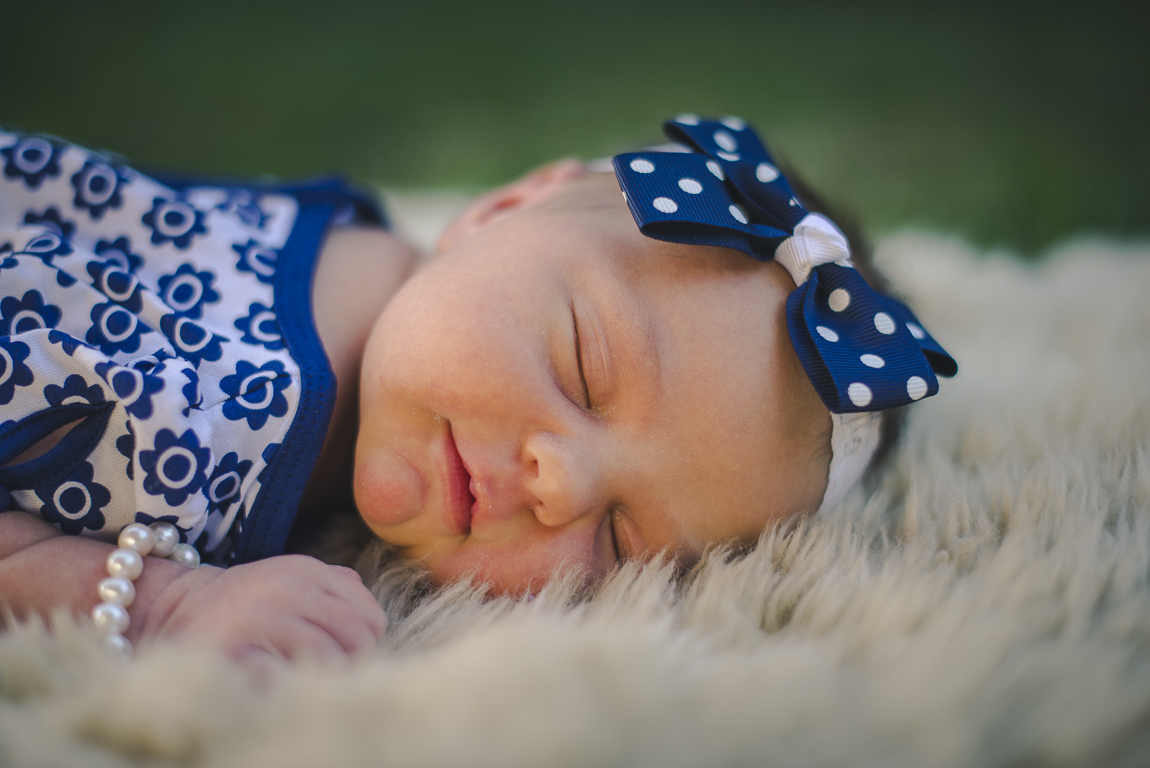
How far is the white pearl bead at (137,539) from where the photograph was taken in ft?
2.18

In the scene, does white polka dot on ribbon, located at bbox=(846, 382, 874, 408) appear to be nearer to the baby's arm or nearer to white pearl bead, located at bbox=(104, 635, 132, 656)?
the baby's arm

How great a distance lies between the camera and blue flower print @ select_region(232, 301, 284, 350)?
809 mm

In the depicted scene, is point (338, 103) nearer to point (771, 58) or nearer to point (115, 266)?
point (771, 58)

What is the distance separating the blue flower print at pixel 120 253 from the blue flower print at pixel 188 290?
0.15ft

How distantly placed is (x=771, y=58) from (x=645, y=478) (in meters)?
2.42

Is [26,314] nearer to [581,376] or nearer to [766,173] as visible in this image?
[581,376]

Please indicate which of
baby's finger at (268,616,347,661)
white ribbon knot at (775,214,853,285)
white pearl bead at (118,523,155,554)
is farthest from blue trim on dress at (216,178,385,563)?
white ribbon knot at (775,214,853,285)

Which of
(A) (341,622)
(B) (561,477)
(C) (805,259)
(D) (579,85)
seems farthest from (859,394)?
(D) (579,85)

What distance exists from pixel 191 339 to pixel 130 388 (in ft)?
0.32

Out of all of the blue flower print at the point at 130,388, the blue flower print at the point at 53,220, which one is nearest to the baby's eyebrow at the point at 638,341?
the blue flower print at the point at 130,388

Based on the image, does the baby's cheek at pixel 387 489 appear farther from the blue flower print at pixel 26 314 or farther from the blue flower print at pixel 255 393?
the blue flower print at pixel 26 314

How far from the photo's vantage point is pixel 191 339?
75cm

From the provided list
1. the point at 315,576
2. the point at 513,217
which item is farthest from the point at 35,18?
the point at 315,576

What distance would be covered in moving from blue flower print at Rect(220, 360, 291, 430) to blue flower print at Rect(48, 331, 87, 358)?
0.43ft
